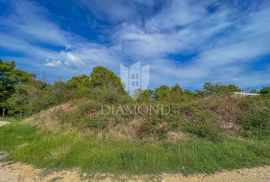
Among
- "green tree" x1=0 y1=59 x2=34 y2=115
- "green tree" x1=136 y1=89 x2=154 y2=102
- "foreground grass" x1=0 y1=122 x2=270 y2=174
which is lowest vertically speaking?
"foreground grass" x1=0 y1=122 x2=270 y2=174

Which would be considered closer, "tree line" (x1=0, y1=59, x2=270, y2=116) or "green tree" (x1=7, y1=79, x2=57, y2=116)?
"tree line" (x1=0, y1=59, x2=270, y2=116)

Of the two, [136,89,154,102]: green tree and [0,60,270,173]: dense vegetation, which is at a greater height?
[136,89,154,102]: green tree

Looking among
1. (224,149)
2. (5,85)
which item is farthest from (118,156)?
(5,85)

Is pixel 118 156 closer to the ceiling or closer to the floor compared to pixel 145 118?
closer to the floor

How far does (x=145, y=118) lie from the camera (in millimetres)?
6672

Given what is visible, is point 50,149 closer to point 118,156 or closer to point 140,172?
point 118,156

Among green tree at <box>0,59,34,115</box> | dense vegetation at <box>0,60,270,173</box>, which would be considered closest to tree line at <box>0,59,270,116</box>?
green tree at <box>0,59,34,115</box>

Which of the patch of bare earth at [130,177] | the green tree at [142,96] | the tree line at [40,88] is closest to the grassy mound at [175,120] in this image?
the patch of bare earth at [130,177]

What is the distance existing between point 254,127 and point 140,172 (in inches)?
181

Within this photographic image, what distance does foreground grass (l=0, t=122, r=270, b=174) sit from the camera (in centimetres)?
413

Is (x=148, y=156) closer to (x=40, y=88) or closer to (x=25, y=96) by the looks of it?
(x=40, y=88)

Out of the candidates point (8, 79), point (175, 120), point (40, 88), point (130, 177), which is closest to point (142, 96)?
point (175, 120)

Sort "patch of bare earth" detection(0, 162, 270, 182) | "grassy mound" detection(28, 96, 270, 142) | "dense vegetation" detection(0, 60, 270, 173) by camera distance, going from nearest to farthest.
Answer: "patch of bare earth" detection(0, 162, 270, 182) → "dense vegetation" detection(0, 60, 270, 173) → "grassy mound" detection(28, 96, 270, 142)

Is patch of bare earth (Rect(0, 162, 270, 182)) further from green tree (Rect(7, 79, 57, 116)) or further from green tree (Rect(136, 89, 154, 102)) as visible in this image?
green tree (Rect(7, 79, 57, 116))
